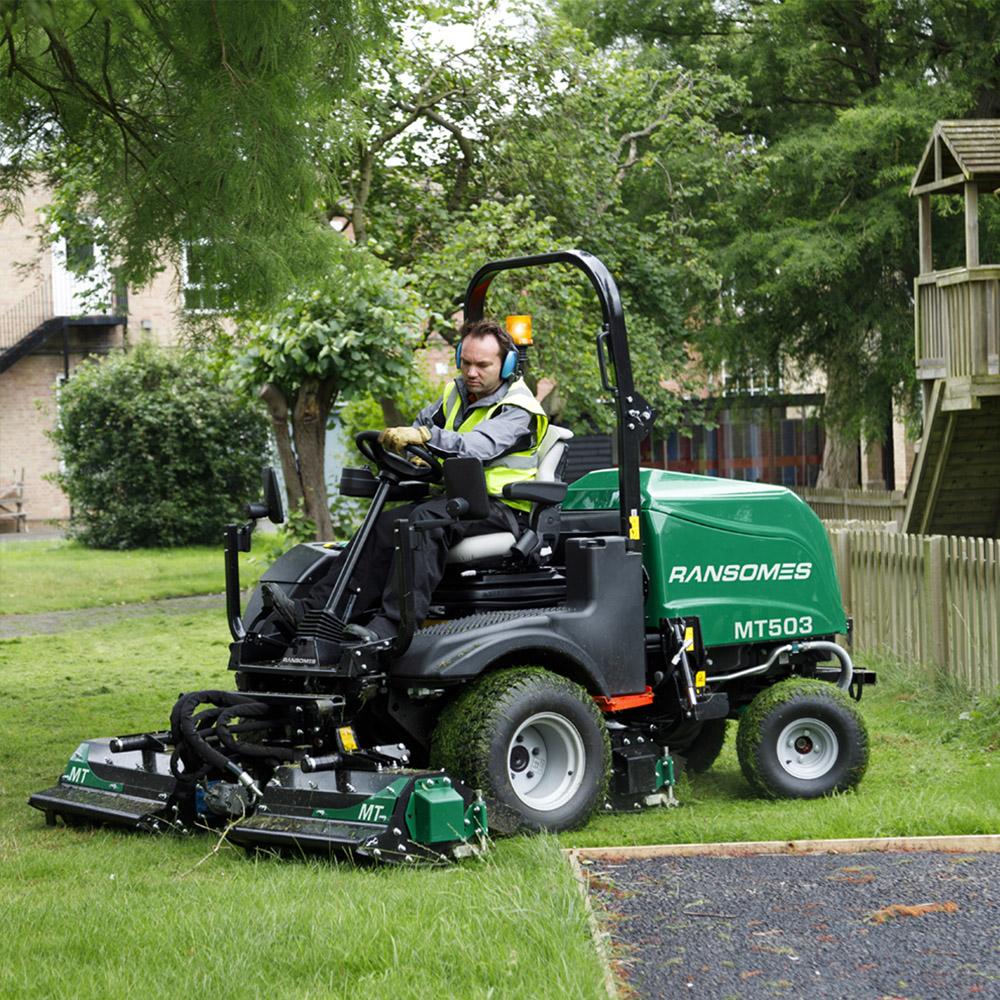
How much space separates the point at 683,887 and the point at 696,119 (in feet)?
63.6

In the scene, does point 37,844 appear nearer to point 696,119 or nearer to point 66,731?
point 66,731

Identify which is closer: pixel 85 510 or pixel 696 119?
pixel 696 119

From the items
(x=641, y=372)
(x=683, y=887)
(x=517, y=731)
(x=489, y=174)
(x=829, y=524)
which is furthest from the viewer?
(x=641, y=372)

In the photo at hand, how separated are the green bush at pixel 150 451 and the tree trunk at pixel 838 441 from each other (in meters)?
9.71

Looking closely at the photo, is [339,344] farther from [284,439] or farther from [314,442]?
[284,439]

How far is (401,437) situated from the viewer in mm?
6742

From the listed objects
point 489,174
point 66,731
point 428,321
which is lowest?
point 66,731

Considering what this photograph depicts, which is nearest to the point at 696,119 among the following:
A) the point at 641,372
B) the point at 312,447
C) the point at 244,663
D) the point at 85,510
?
the point at 641,372

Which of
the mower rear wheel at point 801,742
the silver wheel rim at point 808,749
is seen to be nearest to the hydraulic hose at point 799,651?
the mower rear wheel at point 801,742

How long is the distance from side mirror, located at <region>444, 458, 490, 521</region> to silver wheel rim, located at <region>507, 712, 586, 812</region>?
92cm

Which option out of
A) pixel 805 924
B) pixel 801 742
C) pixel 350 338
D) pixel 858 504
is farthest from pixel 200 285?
pixel 858 504

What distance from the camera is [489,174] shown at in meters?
20.7

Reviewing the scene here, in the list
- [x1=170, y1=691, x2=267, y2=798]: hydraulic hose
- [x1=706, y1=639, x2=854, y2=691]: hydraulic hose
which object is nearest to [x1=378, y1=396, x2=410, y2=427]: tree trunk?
[x1=706, y1=639, x2=854, y2=691]: hydraulic hose

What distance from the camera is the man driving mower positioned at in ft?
22.0
